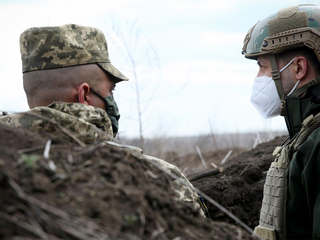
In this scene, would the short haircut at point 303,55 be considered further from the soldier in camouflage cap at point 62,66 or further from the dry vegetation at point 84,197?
the dry vegetation at point 84,197

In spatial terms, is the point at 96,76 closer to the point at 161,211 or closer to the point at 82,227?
the point at 161,211

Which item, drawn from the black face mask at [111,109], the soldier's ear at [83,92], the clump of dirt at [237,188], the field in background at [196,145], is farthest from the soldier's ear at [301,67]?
the field in background at [196,145]

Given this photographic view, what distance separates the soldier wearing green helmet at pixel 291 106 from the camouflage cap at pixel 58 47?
1679 millimetres

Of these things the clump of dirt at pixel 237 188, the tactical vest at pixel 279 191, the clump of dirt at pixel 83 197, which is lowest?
the clump of dirt at pixel 237 188

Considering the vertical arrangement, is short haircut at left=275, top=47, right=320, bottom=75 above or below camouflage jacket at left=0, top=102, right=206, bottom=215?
above

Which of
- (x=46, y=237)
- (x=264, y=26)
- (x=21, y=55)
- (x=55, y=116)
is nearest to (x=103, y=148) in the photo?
(x=46, y=237)

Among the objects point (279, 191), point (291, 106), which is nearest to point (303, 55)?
point (291, 106)

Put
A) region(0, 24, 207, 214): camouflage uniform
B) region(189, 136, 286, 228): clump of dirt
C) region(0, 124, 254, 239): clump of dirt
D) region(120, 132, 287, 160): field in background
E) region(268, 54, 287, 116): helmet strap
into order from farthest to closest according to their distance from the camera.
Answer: region(120, 132, 287, 160): field in background, region(189, 136, 286, 228): clump of dirt, region(268, 54, 287, 116): helmet strap, region(0, 24, 207, 214): camouflage uniform, region(0, 124, 254, 239): clump of dirt

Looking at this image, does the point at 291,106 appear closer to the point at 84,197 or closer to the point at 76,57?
the point at 76,57

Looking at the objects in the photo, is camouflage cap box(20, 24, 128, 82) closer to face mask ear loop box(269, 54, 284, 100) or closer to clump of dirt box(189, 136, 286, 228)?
face mask ear loop box(269, 54, 284, 100)

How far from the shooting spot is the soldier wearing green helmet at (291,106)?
2.77m

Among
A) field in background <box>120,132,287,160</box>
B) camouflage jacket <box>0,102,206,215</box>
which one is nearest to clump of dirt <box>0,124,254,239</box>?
camouflage jacket <box>0,102,206,215</box>

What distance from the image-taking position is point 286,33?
3.27 meters

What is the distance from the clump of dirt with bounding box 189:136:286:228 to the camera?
5.89 meters
